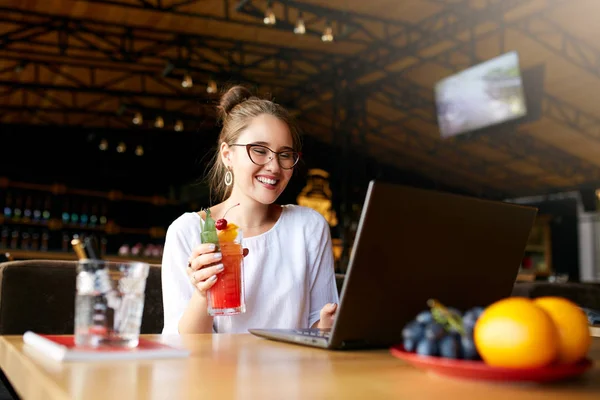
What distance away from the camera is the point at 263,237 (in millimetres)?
2033

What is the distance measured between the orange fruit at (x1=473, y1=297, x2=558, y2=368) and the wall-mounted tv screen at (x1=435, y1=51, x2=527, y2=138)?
24.9 ft

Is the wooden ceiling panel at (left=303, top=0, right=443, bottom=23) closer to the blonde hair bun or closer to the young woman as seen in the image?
the blonde hair bun

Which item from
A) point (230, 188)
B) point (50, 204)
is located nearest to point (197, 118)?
point (50, 204)

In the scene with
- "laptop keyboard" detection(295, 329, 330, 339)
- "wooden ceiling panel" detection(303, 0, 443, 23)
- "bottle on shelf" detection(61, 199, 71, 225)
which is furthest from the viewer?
"bottle on shelf" detection(61, 199, 71, 225)

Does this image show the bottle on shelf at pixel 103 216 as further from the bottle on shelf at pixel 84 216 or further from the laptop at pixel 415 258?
the laptop at pixel 415 258

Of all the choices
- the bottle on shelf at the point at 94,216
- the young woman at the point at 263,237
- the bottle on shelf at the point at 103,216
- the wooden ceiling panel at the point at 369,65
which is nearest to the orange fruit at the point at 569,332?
the young woman at the point at 263,237

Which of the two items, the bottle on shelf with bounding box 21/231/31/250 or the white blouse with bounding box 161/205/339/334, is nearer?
the white blouse with bounding box 161/205/339/334

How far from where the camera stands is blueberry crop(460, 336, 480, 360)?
82cm

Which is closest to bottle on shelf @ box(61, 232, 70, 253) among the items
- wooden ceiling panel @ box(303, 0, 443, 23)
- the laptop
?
wooden ceiling panel @ box(303, 0, 443, 23)

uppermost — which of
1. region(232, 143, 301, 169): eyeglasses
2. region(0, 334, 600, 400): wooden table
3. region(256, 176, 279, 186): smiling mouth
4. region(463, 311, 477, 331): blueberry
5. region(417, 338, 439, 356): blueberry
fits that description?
region(232, 143, 301, 169): eyeglasses

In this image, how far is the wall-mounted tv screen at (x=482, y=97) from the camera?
26.3 ft

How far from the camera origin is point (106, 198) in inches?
486

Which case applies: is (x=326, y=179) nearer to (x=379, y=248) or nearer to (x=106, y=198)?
(x=106, y=198)

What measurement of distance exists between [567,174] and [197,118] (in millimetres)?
7480
